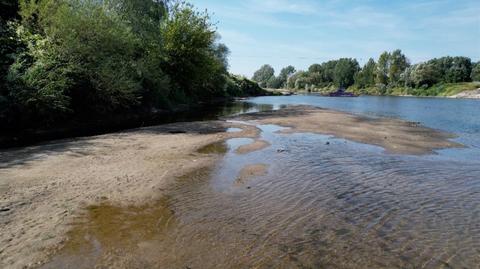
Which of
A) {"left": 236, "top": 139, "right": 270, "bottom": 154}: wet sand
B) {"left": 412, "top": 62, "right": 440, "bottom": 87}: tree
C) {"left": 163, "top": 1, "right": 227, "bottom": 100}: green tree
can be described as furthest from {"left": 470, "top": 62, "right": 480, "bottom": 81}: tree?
{"left": 236, "top": 139, "right": 270, "bottom": 154}: wet sand

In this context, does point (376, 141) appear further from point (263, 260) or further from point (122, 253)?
point (122, 253)

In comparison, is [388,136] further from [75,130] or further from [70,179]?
[75,130]

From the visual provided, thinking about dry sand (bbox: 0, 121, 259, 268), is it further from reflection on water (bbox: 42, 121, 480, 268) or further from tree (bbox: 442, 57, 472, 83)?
tree (bbox: 442, 57, 472, 83)

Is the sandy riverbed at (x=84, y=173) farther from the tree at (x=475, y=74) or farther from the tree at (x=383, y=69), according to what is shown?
the tree at (x=383, y=69)

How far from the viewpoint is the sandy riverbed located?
6609 millimetres

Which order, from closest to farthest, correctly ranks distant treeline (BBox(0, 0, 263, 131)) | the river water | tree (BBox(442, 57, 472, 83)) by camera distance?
the river water, distant treeline (BBox(0, 0, 263, 131)), tree (BBox(442, 57, 472, 83))

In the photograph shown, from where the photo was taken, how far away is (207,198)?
356 inches

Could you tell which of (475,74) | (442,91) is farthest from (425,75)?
(475,74)

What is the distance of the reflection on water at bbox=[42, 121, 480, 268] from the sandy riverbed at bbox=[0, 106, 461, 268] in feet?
1.97

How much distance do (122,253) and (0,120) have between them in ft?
48.0

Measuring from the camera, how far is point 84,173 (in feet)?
34.6

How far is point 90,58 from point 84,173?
1513cm

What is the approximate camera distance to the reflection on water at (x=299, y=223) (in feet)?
19.9

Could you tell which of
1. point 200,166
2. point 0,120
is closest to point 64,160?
point 200,166
